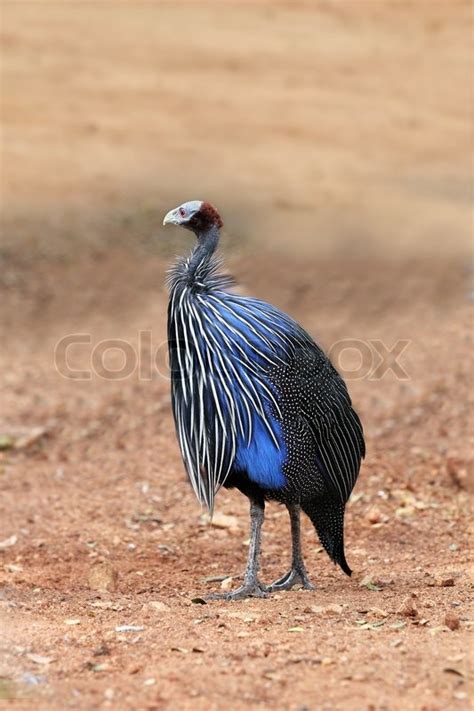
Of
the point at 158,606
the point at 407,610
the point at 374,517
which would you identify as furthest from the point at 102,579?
the point at 374,517

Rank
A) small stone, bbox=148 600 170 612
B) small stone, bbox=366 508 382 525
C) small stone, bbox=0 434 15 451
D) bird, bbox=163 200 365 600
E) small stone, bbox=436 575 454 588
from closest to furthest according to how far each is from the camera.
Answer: small stone, bbox=148 600 170 612 < bird, bbox=163 200 365 600 < small stone, bbox=436 575 454 588 < small stone, bbox=366 508 382 525 < small stone, bbox=0 434 15 451

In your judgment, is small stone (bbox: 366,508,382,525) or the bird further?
small stone (bbox: 366,508,382,525)

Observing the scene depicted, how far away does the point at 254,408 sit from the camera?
502 centimetres

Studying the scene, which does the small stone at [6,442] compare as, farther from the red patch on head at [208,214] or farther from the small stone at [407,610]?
the small stone at [407,610]

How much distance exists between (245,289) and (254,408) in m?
6.26

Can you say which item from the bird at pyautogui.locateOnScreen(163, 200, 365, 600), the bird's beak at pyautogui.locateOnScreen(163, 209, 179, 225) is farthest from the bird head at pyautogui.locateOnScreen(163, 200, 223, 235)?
the bird at pyautogui.locateOnScreen(163, 200, 365, 600)

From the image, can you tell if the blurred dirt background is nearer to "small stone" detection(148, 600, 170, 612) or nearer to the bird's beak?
"small stone" detection(148, 600, 170, 612)

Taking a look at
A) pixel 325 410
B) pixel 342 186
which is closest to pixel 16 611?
pixel 325 410

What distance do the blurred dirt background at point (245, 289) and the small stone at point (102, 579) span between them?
0.02m

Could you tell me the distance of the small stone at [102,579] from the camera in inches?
213

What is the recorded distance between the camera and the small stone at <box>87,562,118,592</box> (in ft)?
17.8

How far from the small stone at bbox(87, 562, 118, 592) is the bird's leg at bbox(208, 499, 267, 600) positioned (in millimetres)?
558

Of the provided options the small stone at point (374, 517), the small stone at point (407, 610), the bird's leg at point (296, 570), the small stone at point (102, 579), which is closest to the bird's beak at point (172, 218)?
the bird's leg at point (296, 570)

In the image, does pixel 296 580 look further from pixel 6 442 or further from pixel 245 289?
pixel 245 289
